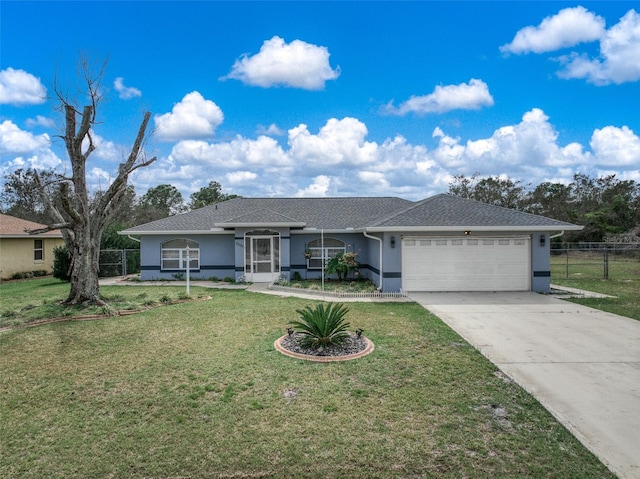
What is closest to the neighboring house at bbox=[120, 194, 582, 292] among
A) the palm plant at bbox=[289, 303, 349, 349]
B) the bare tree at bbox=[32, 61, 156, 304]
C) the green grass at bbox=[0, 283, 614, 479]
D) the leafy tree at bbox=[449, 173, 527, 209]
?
the bare tree at bbox=[32, 61, 156, 304]

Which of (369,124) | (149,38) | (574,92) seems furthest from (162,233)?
(574,92)

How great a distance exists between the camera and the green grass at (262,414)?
3.62 m

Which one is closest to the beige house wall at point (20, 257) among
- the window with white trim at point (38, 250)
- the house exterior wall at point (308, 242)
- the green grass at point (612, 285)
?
the window with white trim at point (38, 250)

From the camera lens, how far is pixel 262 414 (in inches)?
181

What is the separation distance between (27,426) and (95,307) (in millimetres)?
7009

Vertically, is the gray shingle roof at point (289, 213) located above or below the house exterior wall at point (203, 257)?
above

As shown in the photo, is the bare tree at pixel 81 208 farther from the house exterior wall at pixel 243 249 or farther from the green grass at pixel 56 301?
the house exterior wall at pixel 243 249

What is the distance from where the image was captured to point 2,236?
18828 mm

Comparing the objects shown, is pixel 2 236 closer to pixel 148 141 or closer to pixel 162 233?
pixel 162 233

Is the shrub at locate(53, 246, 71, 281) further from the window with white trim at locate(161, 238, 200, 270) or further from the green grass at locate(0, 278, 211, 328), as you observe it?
the window with white trim at locate(161, 238, 200, 270)

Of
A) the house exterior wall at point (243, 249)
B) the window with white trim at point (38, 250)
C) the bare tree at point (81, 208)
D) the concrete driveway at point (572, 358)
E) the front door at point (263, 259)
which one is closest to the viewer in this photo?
the concrete driveway at point (572, 358)

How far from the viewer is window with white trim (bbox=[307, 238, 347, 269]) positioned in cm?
1819

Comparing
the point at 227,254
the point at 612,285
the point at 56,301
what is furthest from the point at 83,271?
the point at 612,285

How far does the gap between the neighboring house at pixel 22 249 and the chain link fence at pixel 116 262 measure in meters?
3.88
